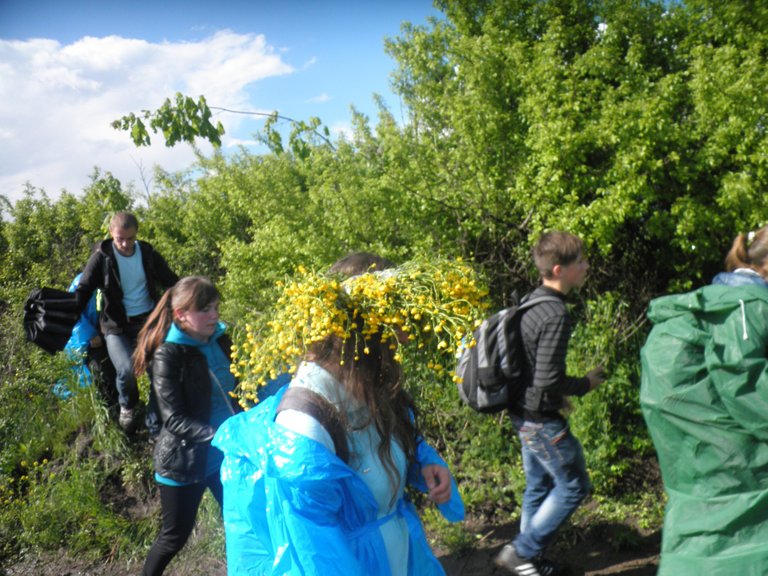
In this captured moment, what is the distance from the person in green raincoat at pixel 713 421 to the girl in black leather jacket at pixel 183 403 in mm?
1991

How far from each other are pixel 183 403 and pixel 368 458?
1.49 metres

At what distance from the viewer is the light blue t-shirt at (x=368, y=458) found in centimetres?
209

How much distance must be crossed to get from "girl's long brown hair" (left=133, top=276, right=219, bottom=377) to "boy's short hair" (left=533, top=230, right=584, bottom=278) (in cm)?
161

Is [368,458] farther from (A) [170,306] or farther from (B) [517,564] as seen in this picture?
(B) [517,564]

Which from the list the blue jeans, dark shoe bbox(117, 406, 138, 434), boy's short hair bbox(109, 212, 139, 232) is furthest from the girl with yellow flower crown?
dark shoe bbox(117, 406, 138, 434)

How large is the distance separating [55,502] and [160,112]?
288 centimetres

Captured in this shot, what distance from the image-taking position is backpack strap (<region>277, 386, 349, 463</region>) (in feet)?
6.56

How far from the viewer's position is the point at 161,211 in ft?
24.6

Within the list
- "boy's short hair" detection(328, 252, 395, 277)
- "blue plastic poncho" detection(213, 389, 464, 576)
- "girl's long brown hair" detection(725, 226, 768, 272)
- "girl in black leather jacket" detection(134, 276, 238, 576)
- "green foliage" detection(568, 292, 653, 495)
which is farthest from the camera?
"green foliage" detection(568, 292, 653, 495)

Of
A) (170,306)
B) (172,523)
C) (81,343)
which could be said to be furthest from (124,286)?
(172,523)

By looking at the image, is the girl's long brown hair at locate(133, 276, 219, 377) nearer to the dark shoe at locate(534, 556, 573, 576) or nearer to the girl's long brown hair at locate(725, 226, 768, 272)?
the dark shoe at locate(534, 556, 573, 576)

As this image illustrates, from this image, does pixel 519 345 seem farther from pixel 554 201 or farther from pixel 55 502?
pixel 55 502

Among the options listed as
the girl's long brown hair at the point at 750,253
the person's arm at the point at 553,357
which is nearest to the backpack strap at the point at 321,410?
the person's arm at the point at 553,357

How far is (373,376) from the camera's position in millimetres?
2230
